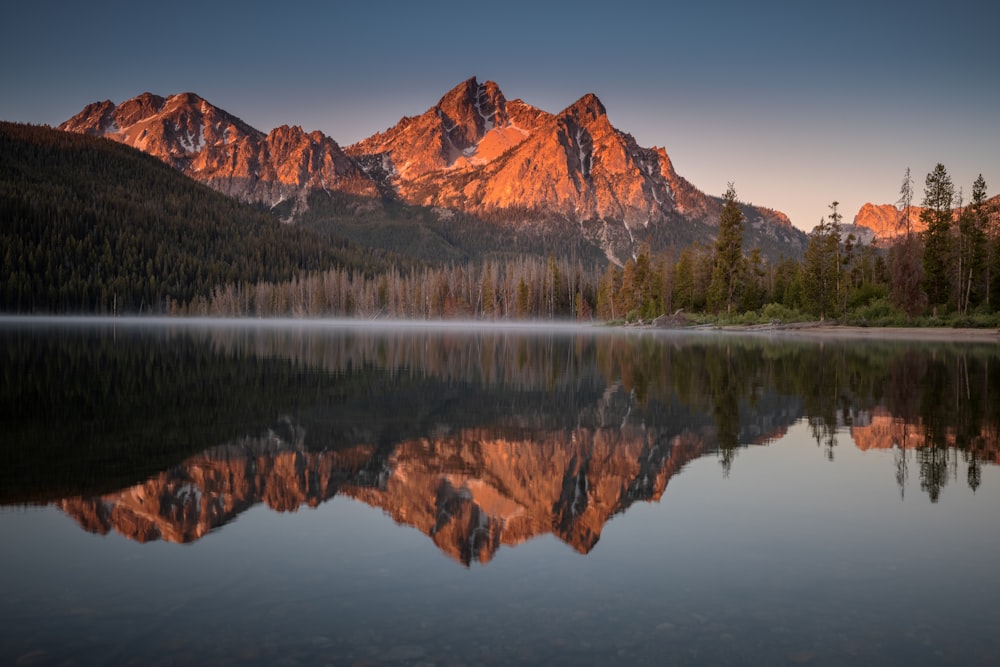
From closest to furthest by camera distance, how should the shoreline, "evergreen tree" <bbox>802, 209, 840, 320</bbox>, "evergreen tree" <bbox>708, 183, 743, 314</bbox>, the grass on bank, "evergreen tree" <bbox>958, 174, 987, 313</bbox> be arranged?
the shoreline < the grass on bank < "evergreen tree" <bbox>958, 174, 987, 313</bbox> < "evergreen tree" <bbox>802, 209, 840, 320</bbox> < "evergreen tree" <bbox>708, 183, 743, 314</bbox>

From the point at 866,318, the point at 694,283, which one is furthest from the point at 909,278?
the point at 694,283

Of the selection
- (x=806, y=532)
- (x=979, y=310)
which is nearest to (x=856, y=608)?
(x=806, y=532)

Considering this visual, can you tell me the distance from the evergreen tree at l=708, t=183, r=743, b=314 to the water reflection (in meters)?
61.2

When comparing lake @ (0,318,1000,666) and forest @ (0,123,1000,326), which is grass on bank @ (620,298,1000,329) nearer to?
forest @ (0,123,1000,326)

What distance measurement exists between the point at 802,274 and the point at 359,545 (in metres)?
91.2

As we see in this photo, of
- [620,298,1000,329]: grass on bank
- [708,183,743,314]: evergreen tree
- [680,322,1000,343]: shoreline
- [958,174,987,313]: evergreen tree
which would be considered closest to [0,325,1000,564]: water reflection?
[680,322,1000,343]: shoreline

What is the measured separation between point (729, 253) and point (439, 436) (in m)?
79.9

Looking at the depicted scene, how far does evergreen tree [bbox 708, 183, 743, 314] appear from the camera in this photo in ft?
288

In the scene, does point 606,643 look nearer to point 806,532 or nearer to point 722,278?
point 806,532

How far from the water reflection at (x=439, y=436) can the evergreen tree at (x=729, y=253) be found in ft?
201

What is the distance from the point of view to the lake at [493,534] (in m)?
5.82

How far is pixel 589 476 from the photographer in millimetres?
11359

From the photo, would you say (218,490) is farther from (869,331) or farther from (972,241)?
(972,241)

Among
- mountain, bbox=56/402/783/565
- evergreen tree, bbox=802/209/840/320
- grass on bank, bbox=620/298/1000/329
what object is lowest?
mountain, bbox=56/402/783/565
